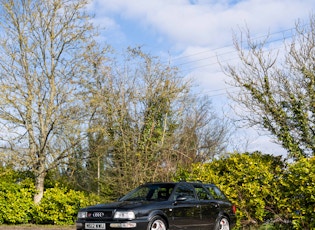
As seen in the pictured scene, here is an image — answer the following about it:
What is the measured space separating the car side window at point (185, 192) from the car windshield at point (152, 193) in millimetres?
171

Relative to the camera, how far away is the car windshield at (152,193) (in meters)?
Answer: 11.2

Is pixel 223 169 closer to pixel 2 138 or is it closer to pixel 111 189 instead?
pixel 111 189

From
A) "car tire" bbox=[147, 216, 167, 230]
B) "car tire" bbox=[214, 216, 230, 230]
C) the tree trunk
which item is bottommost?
"car tire" bbox=[214, 216, 230, 230]

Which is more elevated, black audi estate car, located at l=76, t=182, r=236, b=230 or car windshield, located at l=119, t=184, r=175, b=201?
car windshield, located at l=119, t=184, r=175, b=201

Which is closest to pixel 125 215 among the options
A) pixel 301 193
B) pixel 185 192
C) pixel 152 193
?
pixel 152 193

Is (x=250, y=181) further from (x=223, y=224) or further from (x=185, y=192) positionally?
(x=185, y=192)

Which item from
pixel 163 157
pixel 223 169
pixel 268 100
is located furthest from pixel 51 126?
pixel 268 100

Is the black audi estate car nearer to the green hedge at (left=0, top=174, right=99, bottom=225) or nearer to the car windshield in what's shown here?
the car windshield

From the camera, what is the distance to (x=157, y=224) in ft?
33.7

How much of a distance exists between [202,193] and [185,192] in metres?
0.82

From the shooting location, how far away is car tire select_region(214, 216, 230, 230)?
12109mm

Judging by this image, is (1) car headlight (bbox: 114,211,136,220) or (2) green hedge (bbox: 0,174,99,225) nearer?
(1) car headlight (bbox: 114,211,136,220)

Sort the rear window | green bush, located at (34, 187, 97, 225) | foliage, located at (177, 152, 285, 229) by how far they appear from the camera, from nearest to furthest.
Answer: the rear window
foliage, located at (177, 152, 285, 229)
green bush, located at (34, 187, 97, 225)

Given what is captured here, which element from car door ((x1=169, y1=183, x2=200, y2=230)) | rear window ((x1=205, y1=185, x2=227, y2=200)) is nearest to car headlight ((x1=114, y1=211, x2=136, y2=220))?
car door ((x1=169, y1=183, x2=200, y2=230))
